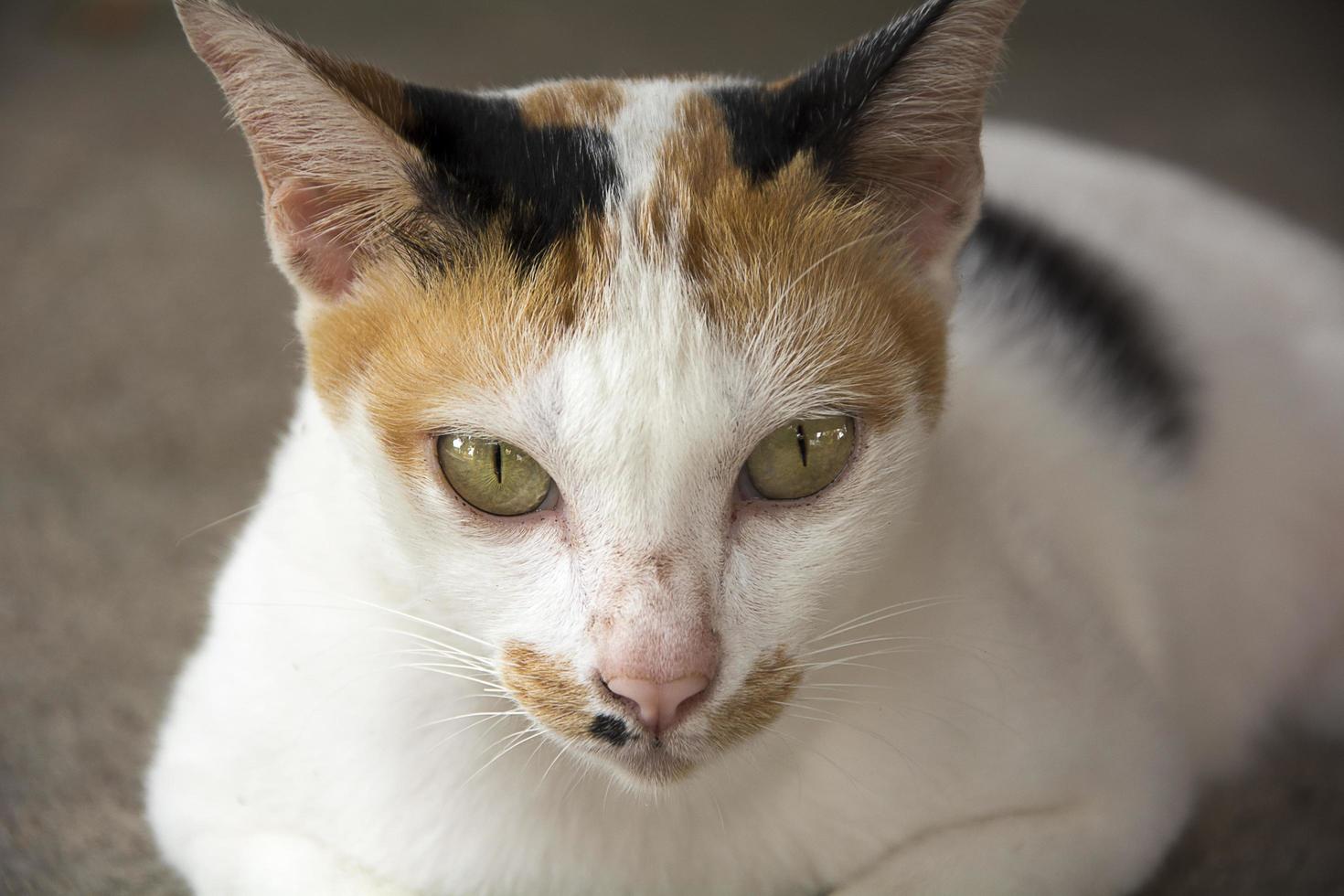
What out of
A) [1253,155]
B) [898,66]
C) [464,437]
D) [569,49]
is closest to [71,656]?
[464,437]

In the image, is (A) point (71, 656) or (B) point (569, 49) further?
(B) point (569, 49)

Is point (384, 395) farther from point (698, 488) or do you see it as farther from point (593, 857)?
point (593, 857)

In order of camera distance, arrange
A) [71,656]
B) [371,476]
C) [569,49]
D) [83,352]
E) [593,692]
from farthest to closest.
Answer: [569,49]
[83,352]
[71,656]
[371,476]
[593,692]

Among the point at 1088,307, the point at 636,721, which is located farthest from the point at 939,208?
the point at 1088,307

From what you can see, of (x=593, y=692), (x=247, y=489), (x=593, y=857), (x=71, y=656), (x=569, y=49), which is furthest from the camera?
(x=569, y=49)

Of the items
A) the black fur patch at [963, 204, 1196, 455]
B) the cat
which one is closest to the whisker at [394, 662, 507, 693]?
the cat

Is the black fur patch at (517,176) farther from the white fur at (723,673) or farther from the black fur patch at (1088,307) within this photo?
the black fur patch at (1088,307)

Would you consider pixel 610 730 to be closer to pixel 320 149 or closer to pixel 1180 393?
pixel 320 149

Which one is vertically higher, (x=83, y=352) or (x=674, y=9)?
(x=674, y=9)

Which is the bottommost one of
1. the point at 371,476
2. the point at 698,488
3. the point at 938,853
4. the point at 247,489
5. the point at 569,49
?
the point at 938,853
